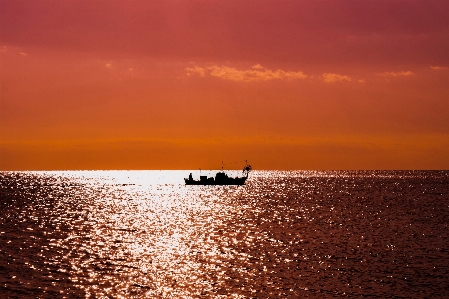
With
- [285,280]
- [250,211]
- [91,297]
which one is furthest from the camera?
[250,211]

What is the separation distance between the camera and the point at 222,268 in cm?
4828

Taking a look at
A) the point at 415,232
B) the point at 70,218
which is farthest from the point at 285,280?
the point at 70,218

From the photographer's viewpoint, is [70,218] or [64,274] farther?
[70,218]

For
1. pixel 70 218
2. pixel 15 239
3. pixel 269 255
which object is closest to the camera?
pixel 269 255

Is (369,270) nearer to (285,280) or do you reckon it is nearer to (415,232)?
(285,280)

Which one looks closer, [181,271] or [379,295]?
[379,295]

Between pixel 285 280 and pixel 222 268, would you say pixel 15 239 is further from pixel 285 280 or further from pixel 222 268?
pixel 285 280

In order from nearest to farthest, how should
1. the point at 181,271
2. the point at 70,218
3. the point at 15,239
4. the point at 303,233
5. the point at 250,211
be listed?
the point at 181,271 → the point at 15,239 → the point at 303,233 → the point at 70,218 → the point at 250,211

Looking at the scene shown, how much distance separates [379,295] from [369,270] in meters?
8.55

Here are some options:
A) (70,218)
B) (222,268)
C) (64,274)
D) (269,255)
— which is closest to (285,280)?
(222,268)

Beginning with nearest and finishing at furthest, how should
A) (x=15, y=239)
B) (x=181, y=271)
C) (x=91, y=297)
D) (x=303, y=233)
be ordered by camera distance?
(x=91, y=297) → (x=181, y=271) → (x=15, y=239) → (x=303, y=233)

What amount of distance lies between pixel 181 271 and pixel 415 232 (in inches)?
1524

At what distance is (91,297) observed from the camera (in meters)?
38.1

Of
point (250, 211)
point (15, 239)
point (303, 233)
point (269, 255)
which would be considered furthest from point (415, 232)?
point (15, 239)
